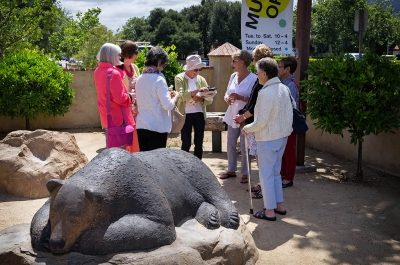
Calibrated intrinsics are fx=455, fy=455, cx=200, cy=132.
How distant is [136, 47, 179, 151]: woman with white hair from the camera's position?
5.38m

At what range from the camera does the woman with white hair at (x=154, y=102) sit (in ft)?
17.6

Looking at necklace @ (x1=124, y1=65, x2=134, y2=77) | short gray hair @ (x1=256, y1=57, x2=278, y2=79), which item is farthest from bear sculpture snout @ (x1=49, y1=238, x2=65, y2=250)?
necklace @ (x1=124, y1=65, x2=134, y2=77)

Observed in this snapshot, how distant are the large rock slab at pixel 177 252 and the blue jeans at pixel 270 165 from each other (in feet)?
4.26

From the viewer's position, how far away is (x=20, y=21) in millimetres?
12867

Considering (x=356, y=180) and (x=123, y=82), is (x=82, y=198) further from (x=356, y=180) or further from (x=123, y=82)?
(x=356, y=180)

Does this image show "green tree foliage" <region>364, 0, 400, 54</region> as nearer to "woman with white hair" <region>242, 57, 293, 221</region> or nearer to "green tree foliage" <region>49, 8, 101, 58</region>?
"green tree foliage" <region>49, 8, 101, 58</region>

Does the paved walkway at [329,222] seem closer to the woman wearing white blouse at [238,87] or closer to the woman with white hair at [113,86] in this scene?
the woman wearing white blouse at [238,87]

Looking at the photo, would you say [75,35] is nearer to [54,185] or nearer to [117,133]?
[117,133]

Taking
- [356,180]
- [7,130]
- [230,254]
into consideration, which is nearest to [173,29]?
[7,130]

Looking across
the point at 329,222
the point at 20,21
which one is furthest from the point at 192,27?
the point at 329,222

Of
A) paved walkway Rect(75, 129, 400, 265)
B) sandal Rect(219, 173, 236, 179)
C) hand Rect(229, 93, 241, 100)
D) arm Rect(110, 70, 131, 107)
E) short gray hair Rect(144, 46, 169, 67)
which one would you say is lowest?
paved walkway Rect(75, 129, 400, 265)

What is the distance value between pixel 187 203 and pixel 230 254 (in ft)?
1.86

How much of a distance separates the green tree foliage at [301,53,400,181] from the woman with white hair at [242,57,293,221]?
210 cm

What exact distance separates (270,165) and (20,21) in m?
10.3
